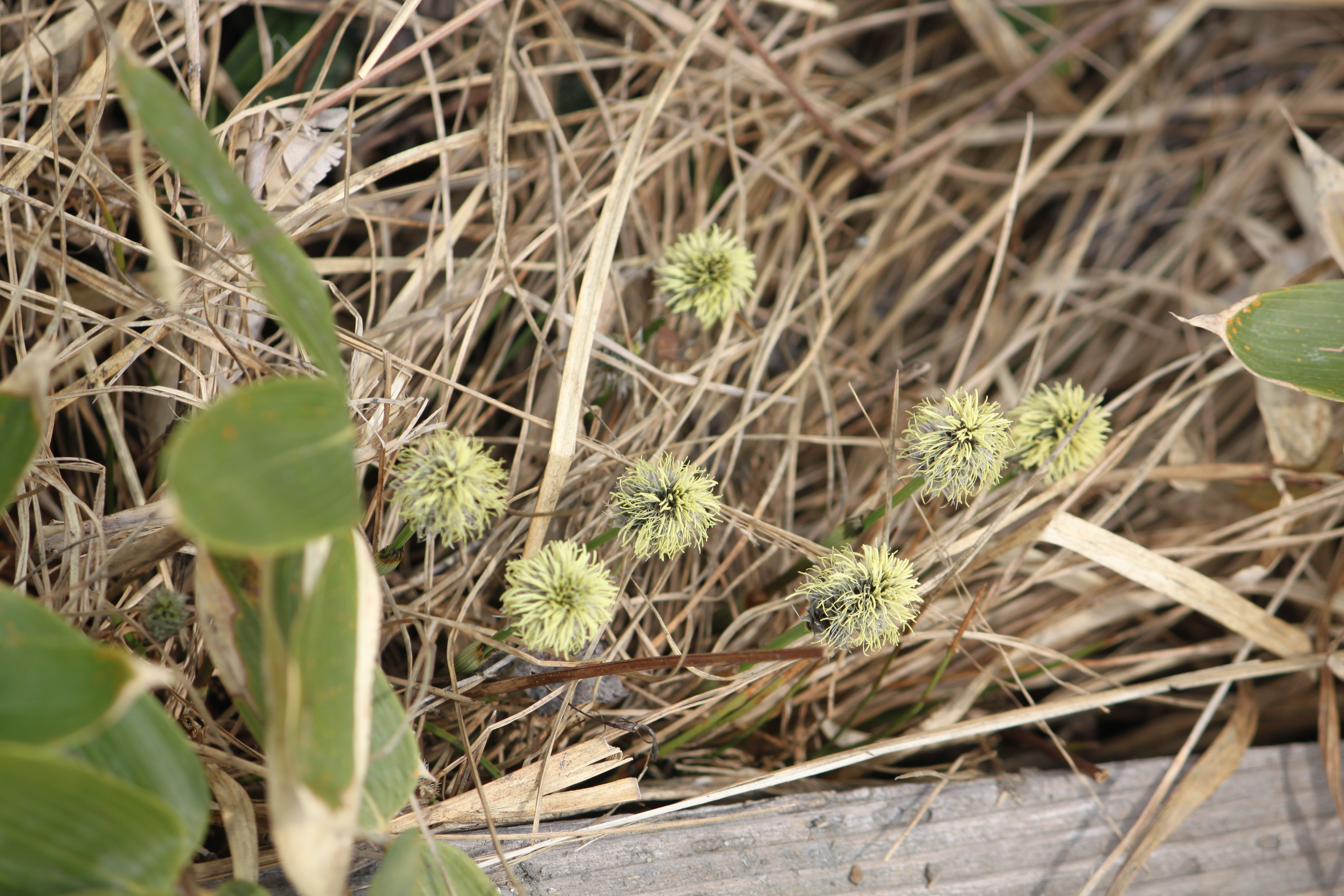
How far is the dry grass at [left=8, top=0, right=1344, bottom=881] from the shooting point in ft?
2.30

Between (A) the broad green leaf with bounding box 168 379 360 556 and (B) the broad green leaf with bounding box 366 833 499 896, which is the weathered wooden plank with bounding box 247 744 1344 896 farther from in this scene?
(A) the broad green leaf with bounding box 168 379 360 556

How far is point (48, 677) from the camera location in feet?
1.34

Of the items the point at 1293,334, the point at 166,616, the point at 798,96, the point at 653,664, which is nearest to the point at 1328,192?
the point at 1293,334

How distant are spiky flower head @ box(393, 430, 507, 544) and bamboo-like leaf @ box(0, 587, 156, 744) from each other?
184 mm

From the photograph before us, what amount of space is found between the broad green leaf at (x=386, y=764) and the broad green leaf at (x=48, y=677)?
13cm

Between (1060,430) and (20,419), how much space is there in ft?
2.37

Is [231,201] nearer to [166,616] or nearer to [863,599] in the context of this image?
[166,616]

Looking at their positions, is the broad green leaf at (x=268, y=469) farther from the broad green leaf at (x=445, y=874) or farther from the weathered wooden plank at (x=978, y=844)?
the weathered wooden plank at (x=978, y=844)

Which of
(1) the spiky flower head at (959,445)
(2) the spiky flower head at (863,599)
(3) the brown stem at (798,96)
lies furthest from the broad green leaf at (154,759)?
(3) the brown stem at (798,96)

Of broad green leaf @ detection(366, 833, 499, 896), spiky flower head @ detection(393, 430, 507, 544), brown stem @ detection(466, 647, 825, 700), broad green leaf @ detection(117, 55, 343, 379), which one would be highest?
broad green leaf @ detection(117, 55, 343, 379)

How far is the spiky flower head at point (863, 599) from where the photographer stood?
0.56 meters

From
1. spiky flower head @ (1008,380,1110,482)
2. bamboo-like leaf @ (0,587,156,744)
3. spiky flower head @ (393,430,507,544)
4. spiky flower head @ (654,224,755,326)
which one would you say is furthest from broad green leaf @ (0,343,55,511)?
spiky flower head @ (1008,380,1110,482)

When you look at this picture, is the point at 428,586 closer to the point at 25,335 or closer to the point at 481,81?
the point at 25,335

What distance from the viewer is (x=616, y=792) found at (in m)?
0.66
